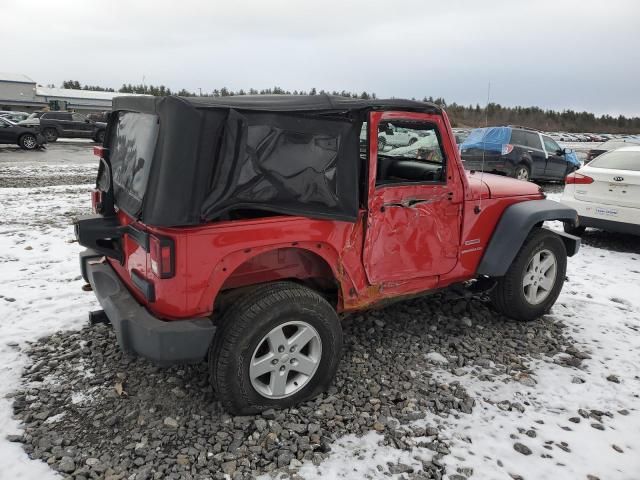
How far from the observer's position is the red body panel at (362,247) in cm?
280

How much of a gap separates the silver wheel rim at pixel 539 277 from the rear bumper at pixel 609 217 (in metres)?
3.17

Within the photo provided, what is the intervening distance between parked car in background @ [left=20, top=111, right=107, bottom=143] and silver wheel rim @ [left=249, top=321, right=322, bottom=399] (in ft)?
83.4

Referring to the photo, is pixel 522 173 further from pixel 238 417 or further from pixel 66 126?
pixel 66 126

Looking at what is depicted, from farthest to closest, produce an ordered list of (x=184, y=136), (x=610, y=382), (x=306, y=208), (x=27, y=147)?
(x=27, y=147) → (x=610, y=382) → (x=306, y=208) → (x=184, y=136)

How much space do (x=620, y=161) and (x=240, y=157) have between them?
6.91 meters

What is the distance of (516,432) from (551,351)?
1311 millimetres

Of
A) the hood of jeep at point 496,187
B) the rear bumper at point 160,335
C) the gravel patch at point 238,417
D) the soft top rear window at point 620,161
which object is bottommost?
the gravel patch at point 238,417

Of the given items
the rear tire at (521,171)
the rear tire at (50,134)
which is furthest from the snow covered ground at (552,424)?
the rear tire at (50,134)

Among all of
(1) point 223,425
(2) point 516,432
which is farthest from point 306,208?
(2) point 516,432

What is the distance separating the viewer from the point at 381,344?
4.14 m

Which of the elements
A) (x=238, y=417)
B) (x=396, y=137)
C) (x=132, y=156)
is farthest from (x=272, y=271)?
(x=396, y=137)

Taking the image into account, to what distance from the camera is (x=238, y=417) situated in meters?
3.10

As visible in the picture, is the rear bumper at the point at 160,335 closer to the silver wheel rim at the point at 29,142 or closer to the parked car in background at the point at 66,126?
the silver wheel rim at the point at 29,142

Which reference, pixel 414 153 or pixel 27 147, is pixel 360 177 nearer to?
pixel 414 153
